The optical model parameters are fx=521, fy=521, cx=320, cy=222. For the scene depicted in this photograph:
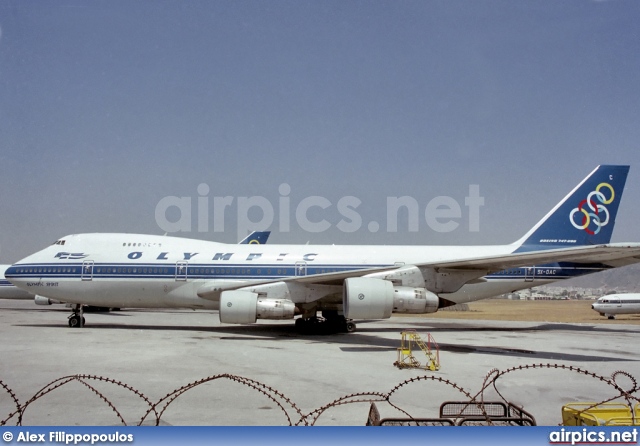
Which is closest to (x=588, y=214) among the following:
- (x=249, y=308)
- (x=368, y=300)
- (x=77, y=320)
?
(x=368, y=300)

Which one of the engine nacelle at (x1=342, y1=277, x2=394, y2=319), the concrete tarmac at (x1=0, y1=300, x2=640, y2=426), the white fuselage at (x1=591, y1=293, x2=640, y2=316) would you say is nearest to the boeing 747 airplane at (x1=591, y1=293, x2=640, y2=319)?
the white fuselage at (x1=591, y1=293, x2=640, y2=316)

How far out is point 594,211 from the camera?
84.0 feet

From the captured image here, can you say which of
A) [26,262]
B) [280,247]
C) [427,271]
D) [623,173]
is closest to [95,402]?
[427,271]

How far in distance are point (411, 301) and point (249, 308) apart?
5732 millimetres

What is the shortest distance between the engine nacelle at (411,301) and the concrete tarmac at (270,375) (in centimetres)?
143

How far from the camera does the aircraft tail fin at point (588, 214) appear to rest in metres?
25.6

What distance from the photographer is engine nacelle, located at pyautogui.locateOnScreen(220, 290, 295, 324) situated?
18.6 metres

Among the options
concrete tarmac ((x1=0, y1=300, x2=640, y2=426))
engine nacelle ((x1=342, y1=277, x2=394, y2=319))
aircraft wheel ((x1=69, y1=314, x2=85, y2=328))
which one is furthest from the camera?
aircraft wheel ((x1=69, y1=314, x2=85, y2=328))

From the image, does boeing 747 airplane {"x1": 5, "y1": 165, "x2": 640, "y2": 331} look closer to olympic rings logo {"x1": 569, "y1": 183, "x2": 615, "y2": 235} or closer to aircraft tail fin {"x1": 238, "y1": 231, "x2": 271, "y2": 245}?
olympic rings logo {"x1": 569, "y1": 183, "x2": 615, "y2": 235}

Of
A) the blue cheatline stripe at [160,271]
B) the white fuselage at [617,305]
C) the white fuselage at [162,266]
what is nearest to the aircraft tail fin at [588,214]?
the white fuselage at [162,266]

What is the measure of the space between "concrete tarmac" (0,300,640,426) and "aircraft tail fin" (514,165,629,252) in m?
5.59

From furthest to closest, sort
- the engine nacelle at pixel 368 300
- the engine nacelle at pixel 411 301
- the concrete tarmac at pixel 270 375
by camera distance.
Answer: the engine nacelle at pixel 411 301 → the engine nacelle at pixel 368 300 → the concrete tarmac at pixel 270 375

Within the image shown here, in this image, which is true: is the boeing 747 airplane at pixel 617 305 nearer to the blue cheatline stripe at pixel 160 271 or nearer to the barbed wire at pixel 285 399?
the blue cheatline stripe at pixel 160 271

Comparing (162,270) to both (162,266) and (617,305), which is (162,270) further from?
(617,305)
